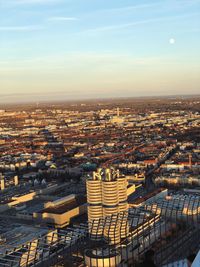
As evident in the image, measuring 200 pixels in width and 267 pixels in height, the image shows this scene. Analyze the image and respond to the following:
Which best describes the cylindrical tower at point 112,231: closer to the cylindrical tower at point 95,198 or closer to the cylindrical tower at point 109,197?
the cylindrical tower at point 109,197

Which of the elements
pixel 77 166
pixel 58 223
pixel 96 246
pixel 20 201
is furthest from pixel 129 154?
pixel 96 246

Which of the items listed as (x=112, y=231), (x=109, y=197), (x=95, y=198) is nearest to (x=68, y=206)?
(x=95, y=198)

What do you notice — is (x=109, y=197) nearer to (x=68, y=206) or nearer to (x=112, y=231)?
(x=112, y=231)

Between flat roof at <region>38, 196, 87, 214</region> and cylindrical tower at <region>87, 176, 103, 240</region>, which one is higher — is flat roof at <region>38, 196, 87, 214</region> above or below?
below

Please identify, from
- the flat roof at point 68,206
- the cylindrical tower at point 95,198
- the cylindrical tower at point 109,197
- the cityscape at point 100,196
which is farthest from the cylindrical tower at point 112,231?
the flat roof at point 68,206

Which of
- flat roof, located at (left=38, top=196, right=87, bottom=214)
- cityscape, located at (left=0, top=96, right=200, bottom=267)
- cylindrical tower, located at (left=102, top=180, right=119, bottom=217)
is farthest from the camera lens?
flat roof, located at (left=38, top=196, right=87, bottom=214)

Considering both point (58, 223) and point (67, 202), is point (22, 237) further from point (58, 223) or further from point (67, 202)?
point (67, 202)

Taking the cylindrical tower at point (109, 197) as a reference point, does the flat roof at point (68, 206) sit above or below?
below

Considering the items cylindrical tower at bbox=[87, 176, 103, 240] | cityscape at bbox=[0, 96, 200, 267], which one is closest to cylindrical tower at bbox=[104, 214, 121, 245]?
cityscape at bbox=[0, 96, 200, 267]

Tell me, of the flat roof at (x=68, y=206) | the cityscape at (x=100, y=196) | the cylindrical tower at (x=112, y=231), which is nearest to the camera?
the cylindrical tower at (x=112, y=231)

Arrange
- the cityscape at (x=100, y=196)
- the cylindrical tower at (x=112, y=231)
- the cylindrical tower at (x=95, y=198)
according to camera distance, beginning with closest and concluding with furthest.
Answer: the cylindrical tower at (x=112, y=231) → the cityscape at (x=100, y=196) → the cylindrical tower at (x=95, y=198)

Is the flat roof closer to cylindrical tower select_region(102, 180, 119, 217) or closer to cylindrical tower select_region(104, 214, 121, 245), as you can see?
cylindrical tower select_region(102, 180, 119, 217)
